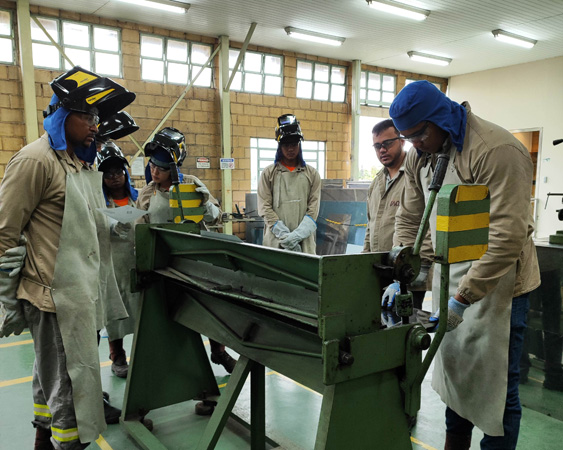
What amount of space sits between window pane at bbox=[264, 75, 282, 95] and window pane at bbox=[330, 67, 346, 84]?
1.34 metres

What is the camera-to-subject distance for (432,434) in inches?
91.7

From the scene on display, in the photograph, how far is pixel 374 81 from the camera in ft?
32.8

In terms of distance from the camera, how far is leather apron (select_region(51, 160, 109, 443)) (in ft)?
5.90

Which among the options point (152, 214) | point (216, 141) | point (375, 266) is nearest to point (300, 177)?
point (152, 214)

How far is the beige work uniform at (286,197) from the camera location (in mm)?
3525

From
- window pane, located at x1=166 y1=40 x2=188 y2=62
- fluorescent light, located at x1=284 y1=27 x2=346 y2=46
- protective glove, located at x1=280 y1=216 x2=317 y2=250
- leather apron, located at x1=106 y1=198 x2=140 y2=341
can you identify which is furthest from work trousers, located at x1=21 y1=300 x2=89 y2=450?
fluorescent light, located at x1=284 y1=27 x2=346 y2=46

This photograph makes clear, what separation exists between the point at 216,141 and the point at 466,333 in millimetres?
6881

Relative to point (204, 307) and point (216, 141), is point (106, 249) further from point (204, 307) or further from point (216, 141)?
point (216, 141)

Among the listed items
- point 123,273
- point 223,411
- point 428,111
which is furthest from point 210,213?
point 428,111

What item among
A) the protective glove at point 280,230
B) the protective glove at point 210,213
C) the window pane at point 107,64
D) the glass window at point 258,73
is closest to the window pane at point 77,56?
the window pane at point 107,64

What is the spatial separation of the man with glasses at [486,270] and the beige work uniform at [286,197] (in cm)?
185

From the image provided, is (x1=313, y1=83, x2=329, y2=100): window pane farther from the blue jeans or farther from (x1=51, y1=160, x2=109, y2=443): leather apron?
the blue jeans

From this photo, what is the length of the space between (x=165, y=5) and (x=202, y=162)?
2529 mm

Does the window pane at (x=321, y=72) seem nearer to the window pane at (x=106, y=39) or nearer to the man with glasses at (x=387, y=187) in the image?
the window pane at (x=106, y=39)
